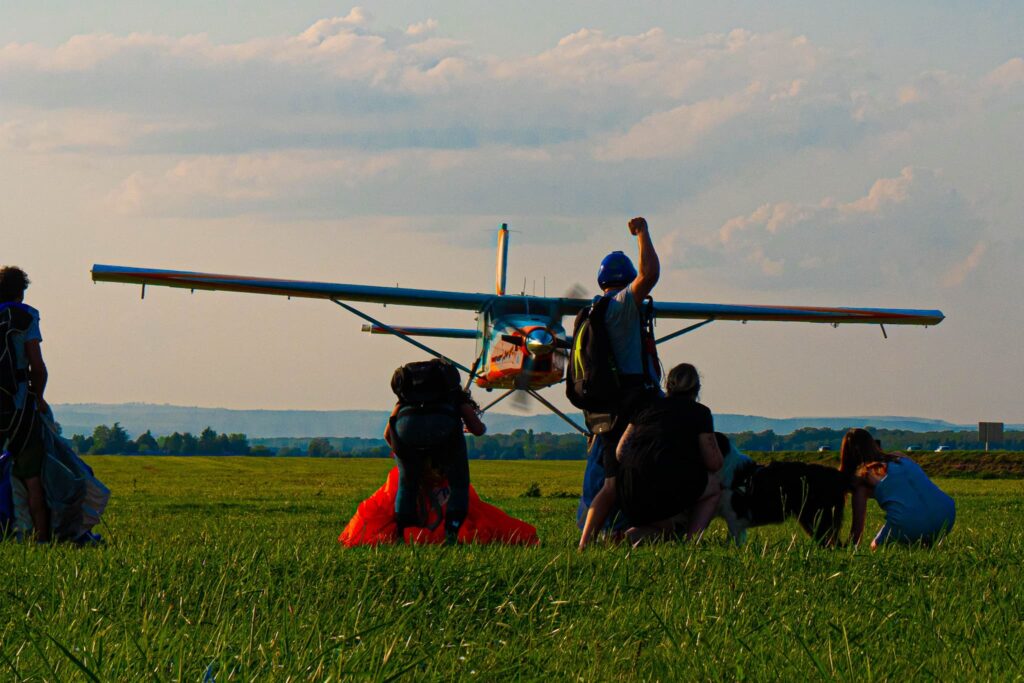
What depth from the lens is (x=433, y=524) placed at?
8.02m

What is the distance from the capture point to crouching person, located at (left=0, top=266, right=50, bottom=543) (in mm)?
7633

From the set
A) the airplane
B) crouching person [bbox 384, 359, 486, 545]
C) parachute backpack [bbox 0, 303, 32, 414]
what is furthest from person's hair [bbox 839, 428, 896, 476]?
the airplane

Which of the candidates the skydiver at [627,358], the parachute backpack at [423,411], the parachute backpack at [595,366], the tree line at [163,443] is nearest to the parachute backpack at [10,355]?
the parachute backpack at [423,411]

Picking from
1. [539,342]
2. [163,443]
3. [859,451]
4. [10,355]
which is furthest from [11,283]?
[163,443]

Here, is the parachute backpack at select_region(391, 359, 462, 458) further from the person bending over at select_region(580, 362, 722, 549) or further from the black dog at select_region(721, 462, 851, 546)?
the black dog at select_region(721, 462, 851, 546)

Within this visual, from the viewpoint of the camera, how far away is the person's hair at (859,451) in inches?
303

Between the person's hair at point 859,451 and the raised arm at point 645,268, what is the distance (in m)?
1.75

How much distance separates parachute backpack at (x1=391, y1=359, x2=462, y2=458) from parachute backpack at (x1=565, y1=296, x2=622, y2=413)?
3.02 ft

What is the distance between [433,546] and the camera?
6.79 meters

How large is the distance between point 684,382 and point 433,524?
2068 millimetres

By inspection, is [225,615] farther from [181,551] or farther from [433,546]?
[433,546]

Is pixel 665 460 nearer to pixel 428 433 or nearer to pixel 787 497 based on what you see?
pixel 787 497

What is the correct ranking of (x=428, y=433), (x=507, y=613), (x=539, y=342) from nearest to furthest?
1. (x=507, y=613)
2. (x=428, y=433)
3. (x=539, y=342)

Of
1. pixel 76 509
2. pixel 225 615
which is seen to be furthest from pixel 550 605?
pixel 76 509
